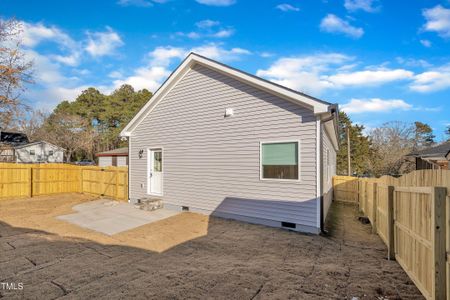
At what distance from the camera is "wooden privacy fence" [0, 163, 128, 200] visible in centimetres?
1175

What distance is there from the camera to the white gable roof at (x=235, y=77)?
247 inches

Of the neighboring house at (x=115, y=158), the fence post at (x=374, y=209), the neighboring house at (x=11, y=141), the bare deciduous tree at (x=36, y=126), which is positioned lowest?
→ the fence post at (x=374, y=209)

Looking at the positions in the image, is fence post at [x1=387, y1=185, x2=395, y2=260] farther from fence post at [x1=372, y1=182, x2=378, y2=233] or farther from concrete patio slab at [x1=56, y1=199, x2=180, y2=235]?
concrete patio slab at [x1=56, y1=199, x2=180, y2=235]

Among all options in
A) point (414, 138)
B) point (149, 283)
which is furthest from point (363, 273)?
point (414, 138)

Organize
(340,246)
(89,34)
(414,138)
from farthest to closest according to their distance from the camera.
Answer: (414,138)
(89,34)
(340,246)

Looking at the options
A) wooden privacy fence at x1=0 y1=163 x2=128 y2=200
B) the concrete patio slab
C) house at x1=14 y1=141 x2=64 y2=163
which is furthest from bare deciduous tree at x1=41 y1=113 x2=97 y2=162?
the concrete patio slab

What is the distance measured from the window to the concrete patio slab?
12.9 feet

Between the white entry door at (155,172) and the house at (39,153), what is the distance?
2566cm

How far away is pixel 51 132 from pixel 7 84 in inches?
811

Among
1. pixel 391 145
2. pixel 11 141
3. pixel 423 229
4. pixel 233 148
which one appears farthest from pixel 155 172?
pixel 391 145

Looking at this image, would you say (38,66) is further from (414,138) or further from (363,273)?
(414,138)

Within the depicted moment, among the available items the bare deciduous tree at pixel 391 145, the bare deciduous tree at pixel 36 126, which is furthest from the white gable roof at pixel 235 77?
the bare deciduous tree at pixel 36 126

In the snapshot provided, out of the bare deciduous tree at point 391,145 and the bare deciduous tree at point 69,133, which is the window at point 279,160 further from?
the bare deciduous tree at point 69,133

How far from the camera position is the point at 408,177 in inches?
153
